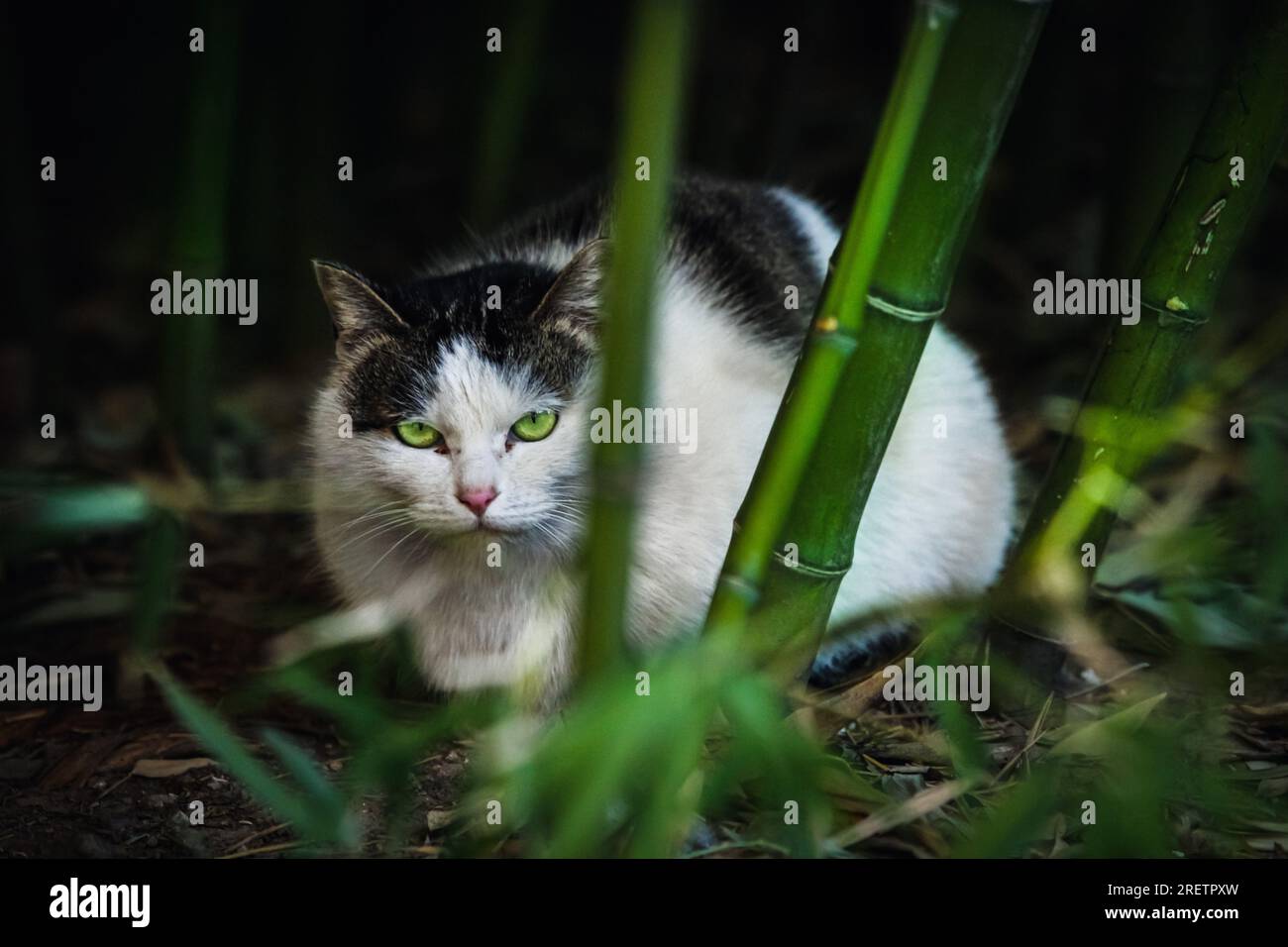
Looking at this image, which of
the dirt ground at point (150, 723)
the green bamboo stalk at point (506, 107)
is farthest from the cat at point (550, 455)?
the green bamboo stalk at point (506, 107)

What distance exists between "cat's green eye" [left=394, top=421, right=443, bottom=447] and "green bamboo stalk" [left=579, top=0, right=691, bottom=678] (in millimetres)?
411

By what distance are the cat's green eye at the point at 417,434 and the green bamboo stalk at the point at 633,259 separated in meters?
0.41

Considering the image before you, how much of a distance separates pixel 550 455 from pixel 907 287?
0.46 metres

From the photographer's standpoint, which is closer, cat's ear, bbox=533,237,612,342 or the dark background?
→ cat's ear, bbox=533,237,612,342

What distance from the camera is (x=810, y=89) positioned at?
2781mm

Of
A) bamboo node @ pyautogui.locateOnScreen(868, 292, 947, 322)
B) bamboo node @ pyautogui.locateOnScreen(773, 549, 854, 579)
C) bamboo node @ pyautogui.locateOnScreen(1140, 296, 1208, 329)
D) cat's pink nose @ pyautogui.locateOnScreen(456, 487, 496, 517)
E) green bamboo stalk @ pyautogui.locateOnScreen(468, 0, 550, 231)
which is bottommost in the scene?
bamboo node @ pyautogui.locateOnScreen(773, 549, 854, 579)

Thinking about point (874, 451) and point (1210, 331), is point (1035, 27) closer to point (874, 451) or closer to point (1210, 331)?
point (874, 451)

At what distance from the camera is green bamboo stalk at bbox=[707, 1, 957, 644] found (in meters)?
1.05

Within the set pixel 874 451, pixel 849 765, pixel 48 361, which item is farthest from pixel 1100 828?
pixel 48 361

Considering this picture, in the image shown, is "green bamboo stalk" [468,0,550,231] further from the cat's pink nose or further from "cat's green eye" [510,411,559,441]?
the cat's pink nose

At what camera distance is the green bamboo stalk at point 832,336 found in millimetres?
1052

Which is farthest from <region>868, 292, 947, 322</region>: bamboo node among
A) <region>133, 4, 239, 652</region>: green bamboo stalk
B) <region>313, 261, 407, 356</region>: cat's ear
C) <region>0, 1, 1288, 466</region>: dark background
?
<region>0, 1, 1288, 466</region>: dark background

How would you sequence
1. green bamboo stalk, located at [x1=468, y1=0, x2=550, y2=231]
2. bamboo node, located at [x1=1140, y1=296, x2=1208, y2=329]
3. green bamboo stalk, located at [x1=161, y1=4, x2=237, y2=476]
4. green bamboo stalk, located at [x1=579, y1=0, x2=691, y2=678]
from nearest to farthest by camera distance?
1. green bamboo stalk, located at [x1=579, y1=0, x2=691, y2=678]
2. bamboo node, located at [x1=1140, y1=296, x2=1208, y2=329]
3. green bamboo stalk, located at [x1=161, y1=4, x2=237, y2=476]
4. green bamboo stalk, located at [x1=468, y1=0, x2=550, y2=231]

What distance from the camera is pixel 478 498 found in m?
1.37
